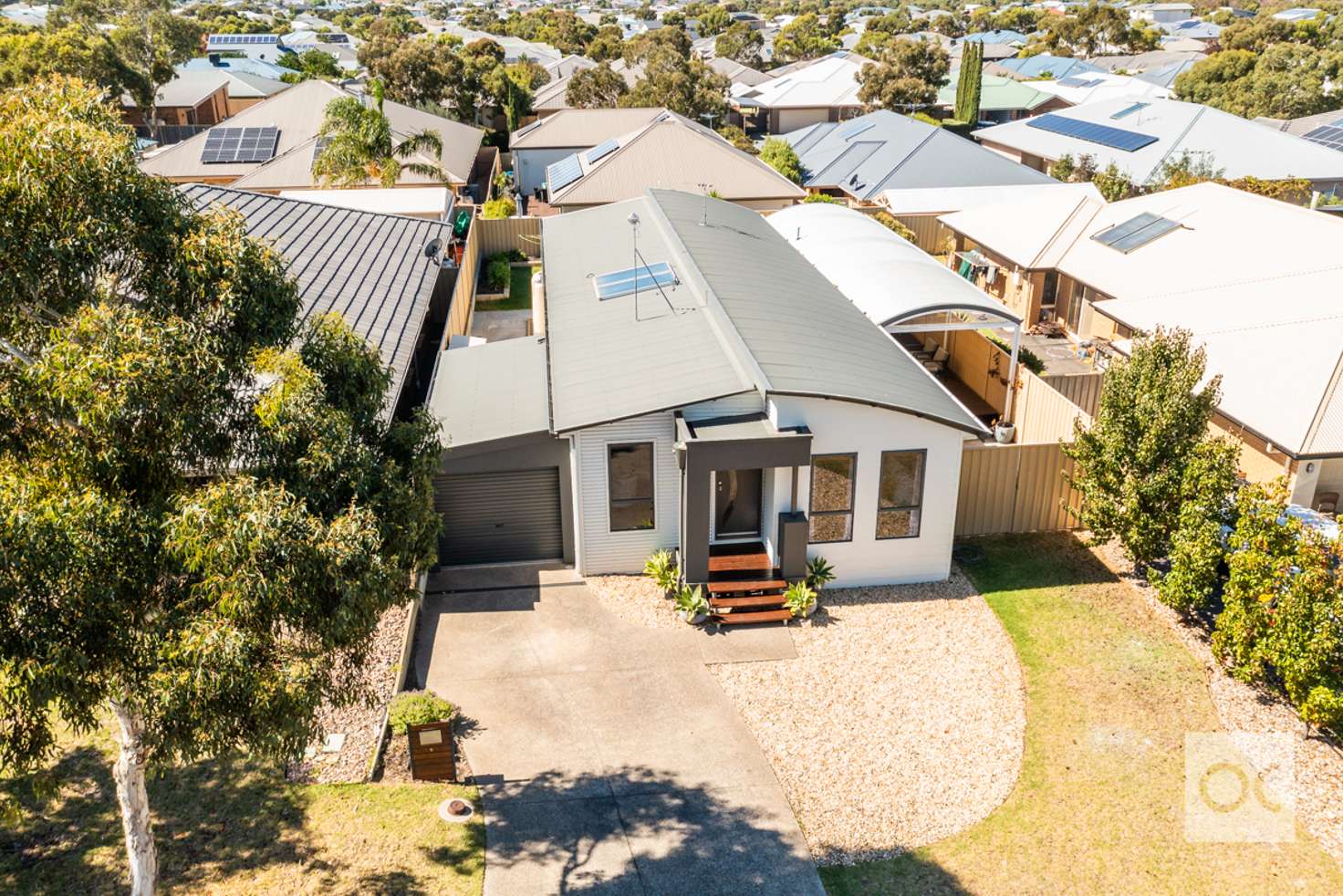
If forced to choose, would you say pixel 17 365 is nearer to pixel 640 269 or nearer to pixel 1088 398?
pixel 640 269

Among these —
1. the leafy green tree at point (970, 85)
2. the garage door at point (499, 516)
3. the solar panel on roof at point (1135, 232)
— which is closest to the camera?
the garage door at point (499, 516)

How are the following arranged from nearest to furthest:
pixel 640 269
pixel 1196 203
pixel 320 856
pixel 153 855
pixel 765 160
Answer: pixel 153 855, pixel 320 856, pixel 640 269, pixel 1196 203, pixel 765 160

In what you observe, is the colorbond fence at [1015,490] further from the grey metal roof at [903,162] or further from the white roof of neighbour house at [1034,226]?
the grey metal roof at [903,162]

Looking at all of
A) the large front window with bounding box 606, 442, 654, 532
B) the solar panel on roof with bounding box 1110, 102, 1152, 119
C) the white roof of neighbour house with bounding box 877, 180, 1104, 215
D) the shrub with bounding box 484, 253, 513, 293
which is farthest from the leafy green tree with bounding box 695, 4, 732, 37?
the large front window with bounding box 606, 442, 654, 532

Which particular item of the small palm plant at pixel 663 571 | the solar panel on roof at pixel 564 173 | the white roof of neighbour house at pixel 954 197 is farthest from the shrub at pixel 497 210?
the small palm plant at pixel 663 571

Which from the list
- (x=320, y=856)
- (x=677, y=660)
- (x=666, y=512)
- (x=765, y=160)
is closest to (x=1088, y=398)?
(x=666, y=512)

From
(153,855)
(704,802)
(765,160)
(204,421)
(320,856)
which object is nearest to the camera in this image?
(204,421)

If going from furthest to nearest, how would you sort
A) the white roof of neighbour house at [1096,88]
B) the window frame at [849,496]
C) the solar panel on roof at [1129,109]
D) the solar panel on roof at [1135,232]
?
the white roof of neighbour house at [1096,88]
the solar panel on roof at [1129,109]
the solar panel on roof at [1135,232]
the window frame at [849,496]
